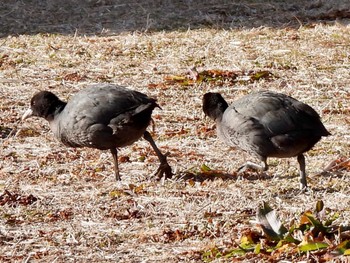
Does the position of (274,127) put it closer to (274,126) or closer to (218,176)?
(274,126)

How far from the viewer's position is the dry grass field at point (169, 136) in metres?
6.05

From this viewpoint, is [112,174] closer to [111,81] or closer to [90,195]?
[90,195]

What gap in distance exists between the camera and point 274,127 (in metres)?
7.00

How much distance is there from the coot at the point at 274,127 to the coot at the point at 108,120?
0.68 metres

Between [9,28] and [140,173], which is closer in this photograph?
[140,173]

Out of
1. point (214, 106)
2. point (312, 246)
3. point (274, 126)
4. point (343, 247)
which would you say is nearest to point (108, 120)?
point (214, 106)

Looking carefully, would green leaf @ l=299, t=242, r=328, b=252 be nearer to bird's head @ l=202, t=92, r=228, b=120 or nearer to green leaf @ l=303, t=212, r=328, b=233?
green leaf @ l=303, t=212, r=328, b=233

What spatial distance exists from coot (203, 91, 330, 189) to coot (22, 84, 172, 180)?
26.7 inches

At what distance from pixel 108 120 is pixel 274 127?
1341 mm

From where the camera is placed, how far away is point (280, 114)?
277 inches

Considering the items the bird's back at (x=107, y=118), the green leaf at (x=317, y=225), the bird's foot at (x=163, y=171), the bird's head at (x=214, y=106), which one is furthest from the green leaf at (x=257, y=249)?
the bird's head at (x=214, y=106)

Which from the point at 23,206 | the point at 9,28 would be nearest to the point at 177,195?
the point at 23,206

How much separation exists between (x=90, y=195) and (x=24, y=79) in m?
4.22

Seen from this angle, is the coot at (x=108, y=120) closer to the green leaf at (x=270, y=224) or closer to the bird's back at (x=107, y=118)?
the bird's back at (x=107, y=118)
